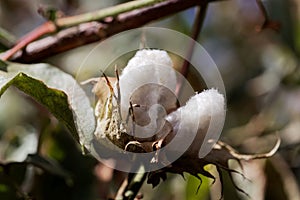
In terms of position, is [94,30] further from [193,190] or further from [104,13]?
[193,190]

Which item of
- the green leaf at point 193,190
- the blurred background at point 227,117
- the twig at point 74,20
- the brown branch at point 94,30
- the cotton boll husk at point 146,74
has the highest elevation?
the cotton boll husk at point 146,74

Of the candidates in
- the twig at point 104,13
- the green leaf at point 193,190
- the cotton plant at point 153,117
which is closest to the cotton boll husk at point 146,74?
the cotton plant at point 153,117

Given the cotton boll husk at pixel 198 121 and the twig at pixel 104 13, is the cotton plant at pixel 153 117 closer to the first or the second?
the cotton boll husk at pixel 198 121

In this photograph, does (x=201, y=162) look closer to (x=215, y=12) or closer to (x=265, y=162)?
(x=265, y=162)

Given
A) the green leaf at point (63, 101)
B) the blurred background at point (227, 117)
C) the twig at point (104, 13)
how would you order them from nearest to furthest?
the green leaf at point (63, 101) → the twig at point (104, 13) → the blurred background at point (227, 117)

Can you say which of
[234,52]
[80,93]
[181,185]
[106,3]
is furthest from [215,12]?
[80,93]

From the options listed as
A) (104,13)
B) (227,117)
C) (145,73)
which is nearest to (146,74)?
(145,73)

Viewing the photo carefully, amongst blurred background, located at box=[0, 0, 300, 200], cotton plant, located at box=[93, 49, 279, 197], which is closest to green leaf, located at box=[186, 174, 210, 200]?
blurred background, located at box=[0, 0, 300, 200]

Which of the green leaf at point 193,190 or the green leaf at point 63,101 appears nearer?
the green leaf at point 63,101
